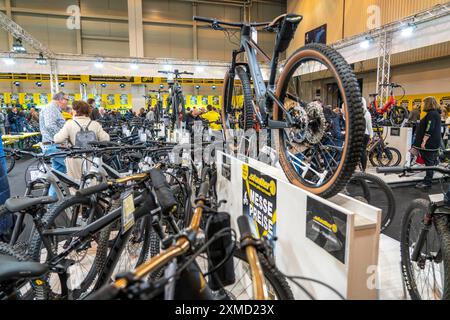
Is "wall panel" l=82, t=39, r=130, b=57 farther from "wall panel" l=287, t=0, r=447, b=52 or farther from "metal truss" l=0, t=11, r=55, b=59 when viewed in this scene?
"wall panel" l=287, t=0, r=447, b=52

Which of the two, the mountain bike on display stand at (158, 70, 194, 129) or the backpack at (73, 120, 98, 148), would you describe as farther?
the mountain bike on display stand at (158, 70, 194, 129)

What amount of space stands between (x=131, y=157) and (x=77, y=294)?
1699mm

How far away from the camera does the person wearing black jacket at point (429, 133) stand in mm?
4711

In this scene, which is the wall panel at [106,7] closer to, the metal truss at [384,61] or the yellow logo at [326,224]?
the metal truss at [384,61]

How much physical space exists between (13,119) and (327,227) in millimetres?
13491

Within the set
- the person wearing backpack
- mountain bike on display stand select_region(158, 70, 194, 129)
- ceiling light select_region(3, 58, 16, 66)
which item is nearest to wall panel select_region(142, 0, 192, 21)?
ceiling light select_region(3, 58, 16, 66)

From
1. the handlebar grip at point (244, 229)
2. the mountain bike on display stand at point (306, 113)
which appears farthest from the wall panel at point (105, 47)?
the handlebar grip at point (244, 229)

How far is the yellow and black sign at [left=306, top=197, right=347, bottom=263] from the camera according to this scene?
125 cm

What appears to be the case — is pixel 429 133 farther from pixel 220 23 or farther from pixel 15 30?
pixel 15 30

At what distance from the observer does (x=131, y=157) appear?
3.26 m

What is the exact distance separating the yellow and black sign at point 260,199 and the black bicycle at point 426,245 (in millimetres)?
676

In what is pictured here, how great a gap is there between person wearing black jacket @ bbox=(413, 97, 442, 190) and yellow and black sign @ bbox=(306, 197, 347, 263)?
4.20 meters
